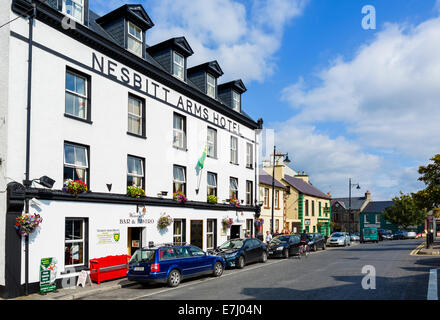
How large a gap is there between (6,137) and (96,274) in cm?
588

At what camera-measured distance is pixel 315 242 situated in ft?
101

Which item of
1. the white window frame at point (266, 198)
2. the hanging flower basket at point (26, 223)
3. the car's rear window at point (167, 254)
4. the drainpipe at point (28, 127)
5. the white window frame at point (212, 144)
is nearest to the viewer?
the hanging flower basket at point (26, 223)

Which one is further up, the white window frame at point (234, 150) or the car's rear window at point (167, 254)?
the white window frame at point (234, 150)

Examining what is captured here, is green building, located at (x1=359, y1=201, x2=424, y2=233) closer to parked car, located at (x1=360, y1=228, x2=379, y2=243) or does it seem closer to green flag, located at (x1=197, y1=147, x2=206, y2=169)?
parked car, located at (x1=360, y1=228, x2=379, y2=243)

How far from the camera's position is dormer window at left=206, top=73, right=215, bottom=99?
24594mm

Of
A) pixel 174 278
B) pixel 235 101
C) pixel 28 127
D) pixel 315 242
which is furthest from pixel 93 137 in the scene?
pixel 315 242

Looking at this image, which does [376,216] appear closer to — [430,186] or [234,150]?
[430,186]

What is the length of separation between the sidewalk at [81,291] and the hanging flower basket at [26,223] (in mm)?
2047

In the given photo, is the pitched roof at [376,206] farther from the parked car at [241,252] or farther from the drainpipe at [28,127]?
the drainpipe at [28,127]

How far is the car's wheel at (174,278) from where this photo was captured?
13.3 meters

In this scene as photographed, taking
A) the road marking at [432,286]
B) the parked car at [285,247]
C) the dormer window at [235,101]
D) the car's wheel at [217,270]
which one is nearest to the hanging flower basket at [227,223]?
the parked car at [285,247]

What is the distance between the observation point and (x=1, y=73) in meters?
12.4

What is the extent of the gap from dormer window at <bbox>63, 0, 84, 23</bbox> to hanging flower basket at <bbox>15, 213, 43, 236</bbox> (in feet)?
26.4

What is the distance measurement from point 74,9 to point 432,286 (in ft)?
55.1
